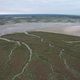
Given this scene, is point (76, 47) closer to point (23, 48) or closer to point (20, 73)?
point (23, 48)

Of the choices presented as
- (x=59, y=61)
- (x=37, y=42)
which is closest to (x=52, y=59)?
(x=59, y=61)

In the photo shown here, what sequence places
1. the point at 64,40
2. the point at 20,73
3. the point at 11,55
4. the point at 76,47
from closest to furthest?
the point at 20,73, the point at 11,55, the point at 76,47, the point at 64,40

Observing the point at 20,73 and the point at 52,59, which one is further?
the point at 52,59

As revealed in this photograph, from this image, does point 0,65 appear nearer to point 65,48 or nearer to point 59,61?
point 59,61

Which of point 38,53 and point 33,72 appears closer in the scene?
point 33,72

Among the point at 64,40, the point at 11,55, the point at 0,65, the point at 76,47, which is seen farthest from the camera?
the point at 64,40

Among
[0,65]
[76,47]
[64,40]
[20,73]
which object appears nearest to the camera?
[20,73]

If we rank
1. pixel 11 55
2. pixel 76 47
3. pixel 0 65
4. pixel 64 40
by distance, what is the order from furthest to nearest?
pixel 64 40
pixel 76 47
pixel 11 55
pixel 0 65

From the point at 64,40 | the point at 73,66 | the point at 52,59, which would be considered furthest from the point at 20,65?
the point at 64,40
